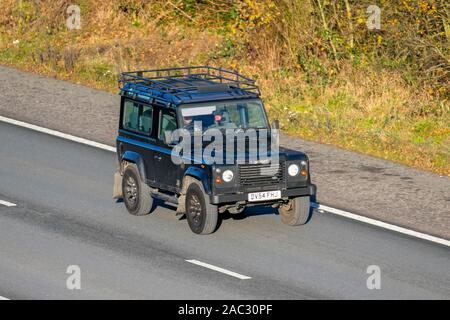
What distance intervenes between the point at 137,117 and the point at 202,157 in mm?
1756

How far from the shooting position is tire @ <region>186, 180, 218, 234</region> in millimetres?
16828

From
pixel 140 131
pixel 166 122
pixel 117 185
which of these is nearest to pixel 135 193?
pixel 117 185

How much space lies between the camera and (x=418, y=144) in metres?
22.9

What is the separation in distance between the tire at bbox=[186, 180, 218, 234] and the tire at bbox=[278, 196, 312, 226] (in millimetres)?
1272

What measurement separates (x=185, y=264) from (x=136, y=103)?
130 inches

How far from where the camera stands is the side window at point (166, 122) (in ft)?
57.6

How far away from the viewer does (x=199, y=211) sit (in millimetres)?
17125

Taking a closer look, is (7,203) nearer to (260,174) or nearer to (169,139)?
(169,139)

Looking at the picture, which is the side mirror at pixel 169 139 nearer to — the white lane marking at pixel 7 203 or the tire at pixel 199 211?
the tire at pixel 199 211

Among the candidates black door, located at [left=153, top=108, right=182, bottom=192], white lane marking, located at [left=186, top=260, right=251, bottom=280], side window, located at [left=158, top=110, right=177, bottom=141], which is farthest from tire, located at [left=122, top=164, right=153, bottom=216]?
white lane marking, located at [left=186, top=260, right=251, bottom=280]

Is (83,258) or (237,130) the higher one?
(237,130)

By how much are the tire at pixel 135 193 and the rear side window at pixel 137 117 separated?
61 cm
